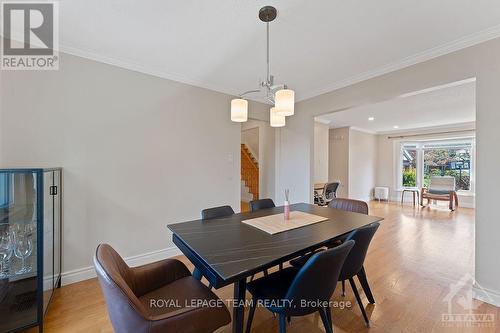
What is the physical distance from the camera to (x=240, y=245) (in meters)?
1.30

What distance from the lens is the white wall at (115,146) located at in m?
2.02

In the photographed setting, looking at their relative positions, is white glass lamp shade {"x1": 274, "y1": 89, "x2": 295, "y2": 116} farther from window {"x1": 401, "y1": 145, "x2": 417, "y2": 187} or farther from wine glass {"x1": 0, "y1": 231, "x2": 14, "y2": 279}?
window {"x1": 401, "y1": 145, "x2": 417, "y2": 187}

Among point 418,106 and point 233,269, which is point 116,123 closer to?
point 233,269

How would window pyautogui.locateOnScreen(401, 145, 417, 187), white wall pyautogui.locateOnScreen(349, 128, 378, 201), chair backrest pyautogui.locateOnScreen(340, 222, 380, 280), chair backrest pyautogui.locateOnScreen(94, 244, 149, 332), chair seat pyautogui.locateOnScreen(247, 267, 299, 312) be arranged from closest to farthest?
chair backrest pyautogui.locateOnScreen(94, 244, 149, 332) < chair seat pyautogui.locateOnScreen(247, 267, 299, 312) < chair backrest pyautogui.locateOnScreen(340, 222, 380, 280) < white wall pyautogui.locateOnScreen(349, 128, 378, 201) < window pyautogui.locateOnScreen(401, 145, 417, 187)

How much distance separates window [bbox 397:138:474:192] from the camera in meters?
6.04

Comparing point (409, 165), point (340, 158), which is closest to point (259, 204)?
point (340, 158)

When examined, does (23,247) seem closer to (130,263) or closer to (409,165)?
(130,263)

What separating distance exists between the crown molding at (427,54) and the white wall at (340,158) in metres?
3.64

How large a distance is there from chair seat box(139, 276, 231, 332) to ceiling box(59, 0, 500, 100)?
203 centimetres

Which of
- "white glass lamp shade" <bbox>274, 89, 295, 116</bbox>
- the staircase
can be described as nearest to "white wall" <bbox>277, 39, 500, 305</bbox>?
"white glass lamp shade" <bbox>274, 89, 295, 116</bbox>

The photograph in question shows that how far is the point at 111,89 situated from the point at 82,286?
2161 mm

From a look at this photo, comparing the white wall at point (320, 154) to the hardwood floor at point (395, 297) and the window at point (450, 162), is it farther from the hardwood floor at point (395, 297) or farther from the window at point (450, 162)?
the window at point (450, 162)

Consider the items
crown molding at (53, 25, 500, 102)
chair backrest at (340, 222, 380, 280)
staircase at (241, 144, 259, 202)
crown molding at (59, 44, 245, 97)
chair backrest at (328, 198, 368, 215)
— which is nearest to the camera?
chair backrest at (340, 222, 380, 280)

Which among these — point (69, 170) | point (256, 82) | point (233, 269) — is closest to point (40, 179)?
point (69, 170)
